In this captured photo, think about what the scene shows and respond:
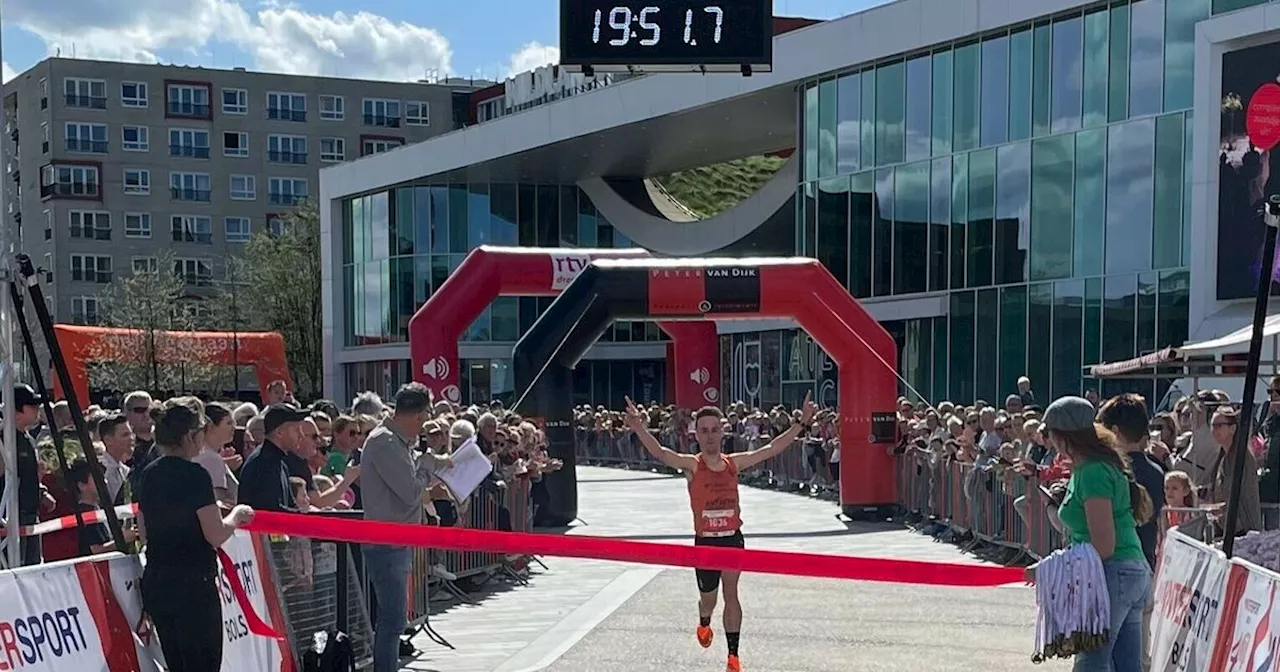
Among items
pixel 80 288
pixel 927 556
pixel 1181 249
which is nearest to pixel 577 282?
pixel 927 556

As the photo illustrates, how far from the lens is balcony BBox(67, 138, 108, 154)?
79188 mm

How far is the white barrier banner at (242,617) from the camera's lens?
24.3ft

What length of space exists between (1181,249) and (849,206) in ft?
31.2

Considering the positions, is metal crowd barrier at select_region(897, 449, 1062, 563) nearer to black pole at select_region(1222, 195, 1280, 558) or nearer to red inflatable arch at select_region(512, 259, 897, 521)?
red inflatable arch at select_region(512, 259, 897, 521)

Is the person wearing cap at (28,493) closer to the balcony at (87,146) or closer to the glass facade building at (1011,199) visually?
the glass facade building at (1011,199)

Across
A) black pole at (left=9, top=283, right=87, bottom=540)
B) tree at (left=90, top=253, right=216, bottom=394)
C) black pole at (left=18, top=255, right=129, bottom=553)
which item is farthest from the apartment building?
black pole at (left=18, top=255, right=129, bottom=553)

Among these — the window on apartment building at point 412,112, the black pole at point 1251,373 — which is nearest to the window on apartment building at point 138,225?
the window on apartment building at point 412,112

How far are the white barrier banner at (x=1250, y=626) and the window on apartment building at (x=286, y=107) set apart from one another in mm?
82372

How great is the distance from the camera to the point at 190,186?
82312 mm

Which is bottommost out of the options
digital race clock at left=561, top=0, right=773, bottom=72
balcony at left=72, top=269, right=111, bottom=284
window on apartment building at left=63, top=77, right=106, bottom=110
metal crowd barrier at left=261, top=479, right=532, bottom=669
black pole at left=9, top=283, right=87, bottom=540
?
metal crowd barrier at left=261, top=479, right=532, bottom=669

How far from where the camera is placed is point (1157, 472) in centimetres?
752

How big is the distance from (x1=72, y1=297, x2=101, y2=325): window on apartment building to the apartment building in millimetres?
69

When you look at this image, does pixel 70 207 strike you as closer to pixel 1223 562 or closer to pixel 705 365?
pixel 705 365

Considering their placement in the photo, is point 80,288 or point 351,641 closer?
point 351,641
